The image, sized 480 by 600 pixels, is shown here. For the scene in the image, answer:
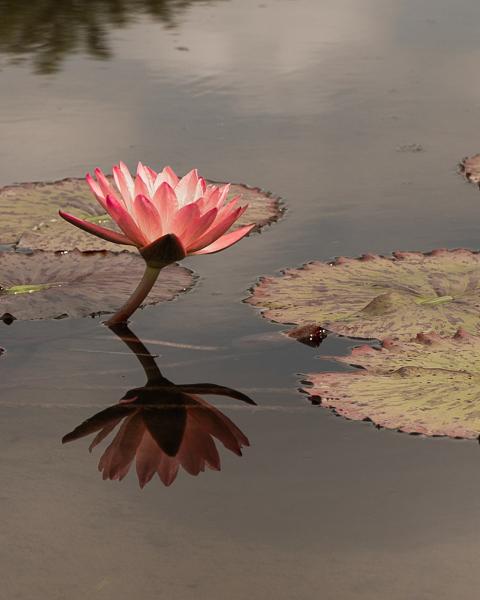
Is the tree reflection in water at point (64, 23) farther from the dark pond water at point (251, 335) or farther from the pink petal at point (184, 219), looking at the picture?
the pink petal at point (184, 219)

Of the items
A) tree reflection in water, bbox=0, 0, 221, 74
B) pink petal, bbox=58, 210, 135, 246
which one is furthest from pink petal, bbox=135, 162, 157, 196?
tree reflection in water, bbox=0, 0, 221, 74

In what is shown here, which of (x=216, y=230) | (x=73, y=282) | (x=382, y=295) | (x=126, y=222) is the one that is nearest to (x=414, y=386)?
(x=382, y=295)

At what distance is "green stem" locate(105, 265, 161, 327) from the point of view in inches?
89.0

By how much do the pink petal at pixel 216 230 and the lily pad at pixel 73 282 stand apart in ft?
0.91

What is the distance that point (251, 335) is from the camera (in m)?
2.28

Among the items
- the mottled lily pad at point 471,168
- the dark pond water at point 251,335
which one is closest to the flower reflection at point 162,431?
the dark pond water at point 251,335

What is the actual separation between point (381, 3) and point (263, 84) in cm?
156

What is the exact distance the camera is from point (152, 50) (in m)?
4.78

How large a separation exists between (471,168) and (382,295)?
1.04m

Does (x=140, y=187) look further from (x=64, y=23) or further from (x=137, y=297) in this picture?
(x=64, y=23)

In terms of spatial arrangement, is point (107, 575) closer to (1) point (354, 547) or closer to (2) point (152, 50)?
(1) point (354, 547)

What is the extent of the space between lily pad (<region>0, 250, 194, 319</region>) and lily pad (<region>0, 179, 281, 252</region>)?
0.12m

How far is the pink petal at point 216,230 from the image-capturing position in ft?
7.08

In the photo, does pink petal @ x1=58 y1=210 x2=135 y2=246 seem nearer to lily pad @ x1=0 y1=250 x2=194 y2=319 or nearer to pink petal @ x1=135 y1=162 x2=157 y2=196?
pink petal @ x1=135 y1=162 x2=157 y2=196
